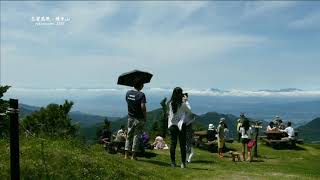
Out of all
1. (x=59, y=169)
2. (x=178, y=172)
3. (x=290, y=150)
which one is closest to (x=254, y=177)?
(x=178, y=172)

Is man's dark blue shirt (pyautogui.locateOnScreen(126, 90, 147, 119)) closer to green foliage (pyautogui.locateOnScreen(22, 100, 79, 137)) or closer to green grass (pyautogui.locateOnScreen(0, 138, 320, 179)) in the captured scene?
green grass (pyautogui.locateOnScreen(0, 138, 320, 179))

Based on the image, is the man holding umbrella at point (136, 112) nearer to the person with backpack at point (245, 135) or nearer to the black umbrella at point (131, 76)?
the black umbrella at point (131, 76)

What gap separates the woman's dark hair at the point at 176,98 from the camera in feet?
64.1

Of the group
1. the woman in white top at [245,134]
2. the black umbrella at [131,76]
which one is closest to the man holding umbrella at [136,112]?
the black umbrella at [131,76]

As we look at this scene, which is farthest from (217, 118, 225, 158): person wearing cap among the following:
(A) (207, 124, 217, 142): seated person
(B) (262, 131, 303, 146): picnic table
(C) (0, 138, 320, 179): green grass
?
(B) (262, 131, 303, 146): picnic table

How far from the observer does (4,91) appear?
82.5ft

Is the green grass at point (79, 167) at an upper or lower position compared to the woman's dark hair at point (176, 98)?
lower

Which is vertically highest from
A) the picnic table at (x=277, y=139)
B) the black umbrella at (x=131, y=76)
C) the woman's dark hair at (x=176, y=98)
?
the black umbrella at (x=131, y=76)

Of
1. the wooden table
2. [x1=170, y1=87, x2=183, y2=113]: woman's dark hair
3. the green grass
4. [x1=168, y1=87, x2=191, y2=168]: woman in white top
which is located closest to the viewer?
the green grass

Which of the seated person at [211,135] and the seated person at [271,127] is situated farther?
the seated person at [271,127]

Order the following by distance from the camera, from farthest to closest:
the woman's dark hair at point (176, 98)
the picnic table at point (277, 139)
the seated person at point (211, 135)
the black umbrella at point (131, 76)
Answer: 1. the picnic table at point (277, 139)
2. the seated person at point (211, 135)
3. the black umbrella at point (131, 76)
4. the woman's dark hair at point (176, 98)

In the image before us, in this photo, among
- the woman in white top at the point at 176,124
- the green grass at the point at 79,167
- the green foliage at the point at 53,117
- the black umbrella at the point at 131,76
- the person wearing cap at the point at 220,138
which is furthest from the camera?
the green foliage at the point at 53,117

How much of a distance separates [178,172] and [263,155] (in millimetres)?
13779

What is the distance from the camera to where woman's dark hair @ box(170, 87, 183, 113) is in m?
19.5
